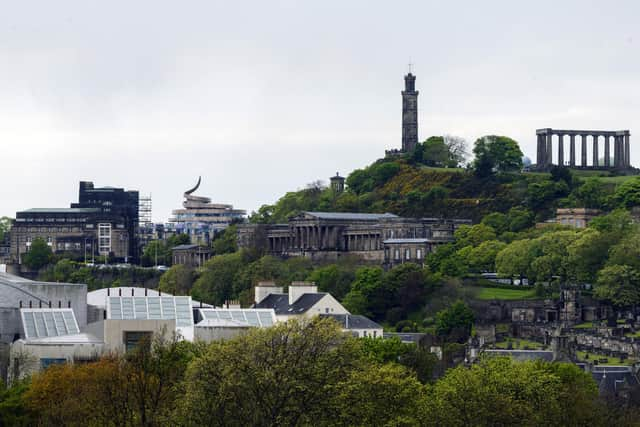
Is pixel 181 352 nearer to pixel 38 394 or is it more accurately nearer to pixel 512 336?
pixel 38 394

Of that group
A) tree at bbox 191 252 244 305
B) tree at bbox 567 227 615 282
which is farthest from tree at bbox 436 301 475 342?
tree at bbox 191 252 244 305

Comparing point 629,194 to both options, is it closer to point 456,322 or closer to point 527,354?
point 456,322

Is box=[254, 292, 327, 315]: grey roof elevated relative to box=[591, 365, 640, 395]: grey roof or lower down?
elevated

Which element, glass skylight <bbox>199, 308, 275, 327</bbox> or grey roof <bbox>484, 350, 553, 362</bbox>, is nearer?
glass skylight <bbox>199, 308, 275, 327</bbox>

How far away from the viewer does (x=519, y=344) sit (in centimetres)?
13688

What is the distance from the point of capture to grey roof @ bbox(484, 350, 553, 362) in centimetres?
11406

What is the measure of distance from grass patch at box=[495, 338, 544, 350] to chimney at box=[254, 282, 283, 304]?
56.0 feet

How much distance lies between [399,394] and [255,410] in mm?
6608

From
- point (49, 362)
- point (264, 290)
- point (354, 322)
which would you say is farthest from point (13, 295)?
point (264, 290)

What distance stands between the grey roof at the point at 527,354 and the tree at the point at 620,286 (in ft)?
131

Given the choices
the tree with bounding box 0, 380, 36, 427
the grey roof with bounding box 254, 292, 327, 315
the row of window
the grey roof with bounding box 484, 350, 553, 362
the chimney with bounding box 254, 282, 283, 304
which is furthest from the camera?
the row of window

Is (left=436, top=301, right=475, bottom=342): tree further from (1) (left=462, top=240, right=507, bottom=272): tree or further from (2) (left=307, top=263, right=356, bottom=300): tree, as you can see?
(1) (left=462, top=240, right=507, bottom=272): tree

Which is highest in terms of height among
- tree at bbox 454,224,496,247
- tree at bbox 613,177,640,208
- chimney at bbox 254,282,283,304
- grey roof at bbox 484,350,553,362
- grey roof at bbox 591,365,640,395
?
tree at bbox 613,177,640,208

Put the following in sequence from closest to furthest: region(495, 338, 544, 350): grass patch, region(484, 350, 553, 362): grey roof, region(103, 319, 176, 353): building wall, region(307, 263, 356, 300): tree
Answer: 1. region(103, 319, 176, 353): building wall
2. region(484, 350, 553, 362): grey roof
3. region(495, 338, 544, 350): grass patch
4. region(307, 263, 356, 300): tree
